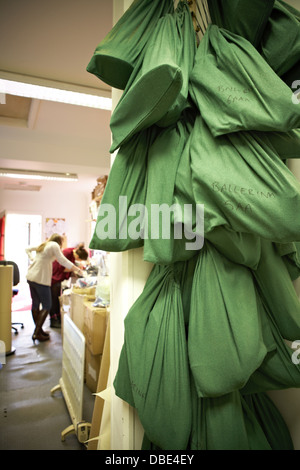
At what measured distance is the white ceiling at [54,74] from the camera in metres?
1.68

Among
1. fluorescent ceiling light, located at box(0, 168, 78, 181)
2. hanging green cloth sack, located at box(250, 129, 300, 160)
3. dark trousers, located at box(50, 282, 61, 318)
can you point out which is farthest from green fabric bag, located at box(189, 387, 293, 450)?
fluorescent ceiling light, located at box(0, 168, 78, 181)

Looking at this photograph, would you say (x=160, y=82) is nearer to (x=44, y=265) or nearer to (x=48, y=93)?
(x=48, y=93)

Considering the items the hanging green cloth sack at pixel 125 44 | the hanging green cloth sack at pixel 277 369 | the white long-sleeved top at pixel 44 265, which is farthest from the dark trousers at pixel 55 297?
the hanging green cloth sack at pixel 125 44

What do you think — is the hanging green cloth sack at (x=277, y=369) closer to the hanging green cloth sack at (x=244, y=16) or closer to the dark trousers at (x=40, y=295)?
the hanging green cloth sack at (x=244, y=16)

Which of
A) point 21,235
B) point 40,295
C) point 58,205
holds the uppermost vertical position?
A: point 58,205

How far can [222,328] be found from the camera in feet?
1.96

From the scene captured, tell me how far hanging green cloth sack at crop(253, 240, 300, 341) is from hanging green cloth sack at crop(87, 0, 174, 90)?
0.52 m

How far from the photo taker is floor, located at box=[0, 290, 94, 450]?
6.38 ft

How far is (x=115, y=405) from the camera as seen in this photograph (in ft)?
2.77

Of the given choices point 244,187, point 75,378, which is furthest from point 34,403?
point 244,187

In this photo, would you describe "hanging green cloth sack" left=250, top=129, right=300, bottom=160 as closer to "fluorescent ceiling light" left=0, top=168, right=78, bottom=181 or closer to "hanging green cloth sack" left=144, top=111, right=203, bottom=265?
"hanging green cloth sack" left=144, top=111, right=203, bottom=265

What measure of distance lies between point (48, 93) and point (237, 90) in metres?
2.34
